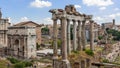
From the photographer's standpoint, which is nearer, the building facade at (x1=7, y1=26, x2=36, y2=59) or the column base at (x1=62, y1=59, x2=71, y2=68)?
the column base at (x1=62, y1=59, x2=71, y2=68)

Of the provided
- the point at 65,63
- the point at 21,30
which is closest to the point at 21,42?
the point at 21,30

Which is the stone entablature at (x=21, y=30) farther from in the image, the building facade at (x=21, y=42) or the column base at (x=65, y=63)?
the column base at (x=65, y=63)

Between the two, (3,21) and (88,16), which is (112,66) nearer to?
(88,16)

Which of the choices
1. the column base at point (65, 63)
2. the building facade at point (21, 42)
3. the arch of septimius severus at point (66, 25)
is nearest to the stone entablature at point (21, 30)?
the building facade at point (21, 42)

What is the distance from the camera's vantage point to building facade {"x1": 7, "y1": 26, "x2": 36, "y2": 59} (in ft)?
141

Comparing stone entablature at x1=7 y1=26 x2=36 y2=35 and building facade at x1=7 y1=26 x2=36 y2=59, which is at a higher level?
stone entablature at x1=7 y1=26 x2=36 y2=35

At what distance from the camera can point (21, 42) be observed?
143ft

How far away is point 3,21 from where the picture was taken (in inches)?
1877

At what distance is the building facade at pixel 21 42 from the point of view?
141ft

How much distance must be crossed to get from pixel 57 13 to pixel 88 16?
4.44m

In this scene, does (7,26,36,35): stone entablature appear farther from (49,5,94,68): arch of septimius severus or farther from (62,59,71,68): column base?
(62,59,71,68): column base

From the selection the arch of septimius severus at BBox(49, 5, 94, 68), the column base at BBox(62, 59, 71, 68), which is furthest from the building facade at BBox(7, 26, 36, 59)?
the column base at BBox(62, 59, 71, 68)

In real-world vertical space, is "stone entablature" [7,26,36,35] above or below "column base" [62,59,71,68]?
above

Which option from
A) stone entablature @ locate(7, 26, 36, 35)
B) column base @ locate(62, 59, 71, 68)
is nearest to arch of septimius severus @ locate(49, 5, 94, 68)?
column base @ locate(62, 59, 71, 68)
